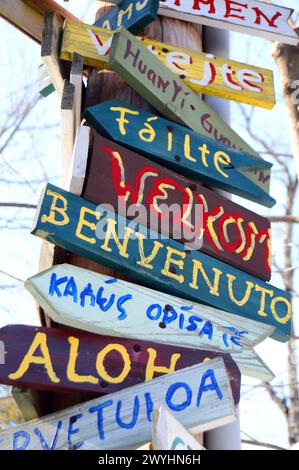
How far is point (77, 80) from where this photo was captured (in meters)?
2.38

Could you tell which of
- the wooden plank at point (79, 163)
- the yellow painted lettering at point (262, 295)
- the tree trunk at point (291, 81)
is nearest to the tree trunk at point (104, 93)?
the wooden plank at point (79, 163)

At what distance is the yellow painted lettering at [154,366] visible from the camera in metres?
1.90

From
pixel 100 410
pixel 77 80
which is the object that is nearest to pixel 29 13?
pixel 77 80

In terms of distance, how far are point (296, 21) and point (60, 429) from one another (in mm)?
4319

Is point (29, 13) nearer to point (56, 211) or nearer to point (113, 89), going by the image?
point (113, 89)

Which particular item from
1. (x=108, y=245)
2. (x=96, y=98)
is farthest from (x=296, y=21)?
(x=108, y=245)

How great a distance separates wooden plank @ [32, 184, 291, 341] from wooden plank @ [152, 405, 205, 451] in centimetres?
66

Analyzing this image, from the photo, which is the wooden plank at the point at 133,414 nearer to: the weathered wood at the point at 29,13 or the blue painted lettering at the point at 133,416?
the blue painted lettering at the point at 133,416

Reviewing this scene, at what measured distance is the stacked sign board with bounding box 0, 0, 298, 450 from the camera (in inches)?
70.2

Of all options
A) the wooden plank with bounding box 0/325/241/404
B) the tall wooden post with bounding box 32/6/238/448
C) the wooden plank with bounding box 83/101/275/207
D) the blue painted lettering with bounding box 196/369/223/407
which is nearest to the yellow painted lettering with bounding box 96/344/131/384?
the wooden plank with bounding box 0/325/241/404

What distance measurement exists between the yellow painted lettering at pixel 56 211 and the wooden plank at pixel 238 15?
1091 mm

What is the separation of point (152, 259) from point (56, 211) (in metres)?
0.32

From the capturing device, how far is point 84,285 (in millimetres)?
1961

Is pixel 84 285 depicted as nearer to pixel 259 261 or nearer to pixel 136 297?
pixel 136 297
